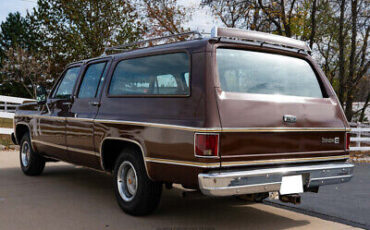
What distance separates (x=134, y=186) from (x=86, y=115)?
4.45ft

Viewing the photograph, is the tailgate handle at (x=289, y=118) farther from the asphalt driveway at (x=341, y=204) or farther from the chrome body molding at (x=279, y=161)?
the asphalt driveway at (x=341, y=204)

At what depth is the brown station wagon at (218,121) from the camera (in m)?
3.94

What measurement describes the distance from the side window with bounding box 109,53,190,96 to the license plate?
4.38 feet

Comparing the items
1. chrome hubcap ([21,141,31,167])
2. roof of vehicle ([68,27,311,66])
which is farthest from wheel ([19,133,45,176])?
roof of vehicle ([68,27,311,66])

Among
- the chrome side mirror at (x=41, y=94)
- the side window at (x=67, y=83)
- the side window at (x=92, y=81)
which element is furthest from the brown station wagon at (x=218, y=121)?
the chrome side mirror at (x=41, y=94)

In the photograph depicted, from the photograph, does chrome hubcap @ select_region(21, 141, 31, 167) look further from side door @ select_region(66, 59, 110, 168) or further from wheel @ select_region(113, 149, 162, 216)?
wheel @ select_region(113, 149, 162, 216)

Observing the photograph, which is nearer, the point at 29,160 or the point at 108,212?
the point at 108,212

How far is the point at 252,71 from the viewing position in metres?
4.39

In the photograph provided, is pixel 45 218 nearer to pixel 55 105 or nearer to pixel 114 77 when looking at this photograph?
pixel 114 77

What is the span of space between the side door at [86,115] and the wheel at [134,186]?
53 centimetres

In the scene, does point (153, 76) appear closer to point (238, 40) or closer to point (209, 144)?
point (238, 40)

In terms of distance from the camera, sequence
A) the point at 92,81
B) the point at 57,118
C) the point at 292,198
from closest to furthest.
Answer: the point at 292,198 < the point at 92,81 < the point at 57,118

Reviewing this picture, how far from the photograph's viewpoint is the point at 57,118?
638 cm

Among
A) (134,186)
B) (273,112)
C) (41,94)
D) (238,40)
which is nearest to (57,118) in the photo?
(41,94)
